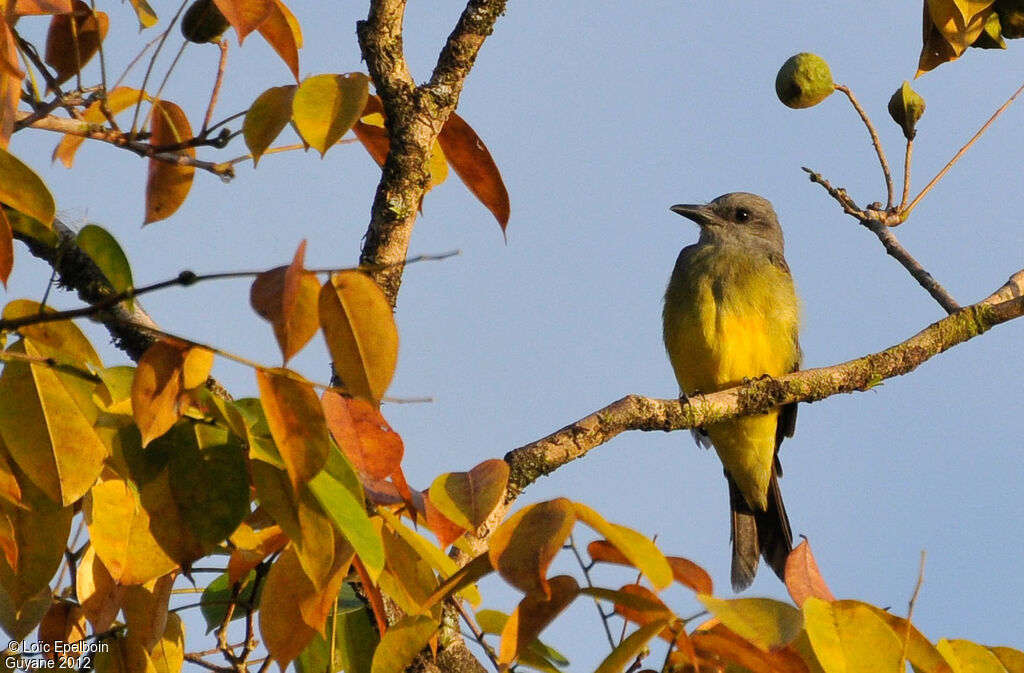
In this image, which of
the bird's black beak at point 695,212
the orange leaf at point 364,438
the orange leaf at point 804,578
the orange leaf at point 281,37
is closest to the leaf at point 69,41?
the orange leaf at point 281,37

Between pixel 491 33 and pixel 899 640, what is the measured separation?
7.01 ft

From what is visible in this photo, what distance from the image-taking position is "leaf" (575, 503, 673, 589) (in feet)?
5.54

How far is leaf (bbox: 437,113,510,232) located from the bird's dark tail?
429 centimetres

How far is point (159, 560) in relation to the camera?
1.91 metres

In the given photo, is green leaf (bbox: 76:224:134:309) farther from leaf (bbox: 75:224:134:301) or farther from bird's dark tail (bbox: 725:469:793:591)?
bird's dark tail (bbox: 725:469:793:591)

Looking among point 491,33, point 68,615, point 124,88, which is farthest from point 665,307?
point 68,615

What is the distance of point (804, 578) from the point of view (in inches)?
70.2

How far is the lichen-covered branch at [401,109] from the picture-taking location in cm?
305

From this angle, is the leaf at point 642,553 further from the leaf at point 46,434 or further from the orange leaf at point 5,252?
the orange leaf at point 5,252

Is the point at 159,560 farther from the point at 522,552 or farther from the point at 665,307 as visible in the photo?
the point at 665,307

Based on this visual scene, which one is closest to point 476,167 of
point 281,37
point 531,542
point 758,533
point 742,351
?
point 281,37

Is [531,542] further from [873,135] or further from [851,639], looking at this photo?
[873,135]

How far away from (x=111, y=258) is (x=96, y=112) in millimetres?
1085

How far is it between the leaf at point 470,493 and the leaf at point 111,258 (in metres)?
0.61
